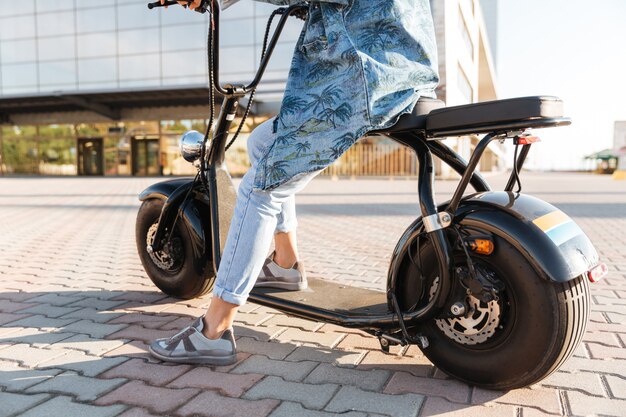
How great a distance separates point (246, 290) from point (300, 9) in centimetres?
118

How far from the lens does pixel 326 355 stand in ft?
8.07

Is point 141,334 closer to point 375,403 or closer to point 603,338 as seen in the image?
point 375,403

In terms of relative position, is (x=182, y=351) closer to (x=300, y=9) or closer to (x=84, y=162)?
(x=300, y=9)

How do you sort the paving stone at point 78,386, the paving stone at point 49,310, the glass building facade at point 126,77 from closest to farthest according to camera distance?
the paving stone at point 78,386 < the paving stone at point 49,310 < the glass building facade at point 126,77

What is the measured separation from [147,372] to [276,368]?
0.53m

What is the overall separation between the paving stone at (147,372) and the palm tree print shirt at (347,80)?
856 mm

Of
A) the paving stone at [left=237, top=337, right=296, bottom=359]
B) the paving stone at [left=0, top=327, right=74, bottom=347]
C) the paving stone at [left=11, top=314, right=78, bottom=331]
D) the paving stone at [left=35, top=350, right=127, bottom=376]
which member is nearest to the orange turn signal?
the paving stone at [left=237, top=337, right=296, bottom=359]

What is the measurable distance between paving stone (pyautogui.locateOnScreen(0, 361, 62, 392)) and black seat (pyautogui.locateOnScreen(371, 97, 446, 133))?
1646mm

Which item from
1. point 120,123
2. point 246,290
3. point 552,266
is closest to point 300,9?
point 246,290

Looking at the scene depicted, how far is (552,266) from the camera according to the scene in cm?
188

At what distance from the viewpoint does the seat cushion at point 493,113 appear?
182cm

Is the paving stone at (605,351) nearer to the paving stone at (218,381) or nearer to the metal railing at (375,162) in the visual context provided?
the paving stone at (218,381)

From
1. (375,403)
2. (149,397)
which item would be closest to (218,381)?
(149,397)

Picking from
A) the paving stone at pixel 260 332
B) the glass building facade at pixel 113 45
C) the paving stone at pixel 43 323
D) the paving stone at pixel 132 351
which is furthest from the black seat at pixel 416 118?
the glass building facade at pixel 113 45
